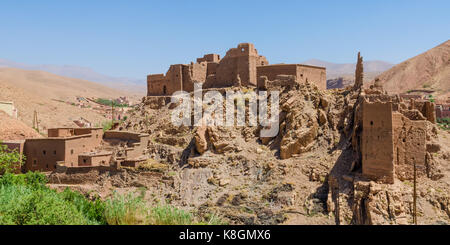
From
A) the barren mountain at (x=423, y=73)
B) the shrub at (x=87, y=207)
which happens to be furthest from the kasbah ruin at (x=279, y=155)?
the barren mountain at (x=423, y=73)

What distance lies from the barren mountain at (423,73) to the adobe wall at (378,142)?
66941 millimetres

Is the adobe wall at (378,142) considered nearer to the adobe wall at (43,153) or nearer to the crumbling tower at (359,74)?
the crumbling tower at (359,74)

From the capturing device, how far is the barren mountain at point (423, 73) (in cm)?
7837

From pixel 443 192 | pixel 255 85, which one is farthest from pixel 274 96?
pixel 443 192

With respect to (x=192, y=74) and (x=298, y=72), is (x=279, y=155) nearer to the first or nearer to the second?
(x=298, y=72)

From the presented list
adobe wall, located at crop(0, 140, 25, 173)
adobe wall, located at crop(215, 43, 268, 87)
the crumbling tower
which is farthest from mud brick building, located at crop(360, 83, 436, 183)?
adobe wall, located at crop(0, 140, 25, 173)

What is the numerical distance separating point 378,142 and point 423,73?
8120 cm

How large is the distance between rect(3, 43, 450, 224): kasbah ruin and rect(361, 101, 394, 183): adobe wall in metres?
0.04

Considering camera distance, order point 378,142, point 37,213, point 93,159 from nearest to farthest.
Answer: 1. point 37,213
2. point 378,142
3. point 93,159

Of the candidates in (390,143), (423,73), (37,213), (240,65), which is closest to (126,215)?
(37,213)

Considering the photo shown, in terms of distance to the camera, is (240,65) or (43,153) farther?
(240,65)

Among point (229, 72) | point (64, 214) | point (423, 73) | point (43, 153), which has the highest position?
point (423, 73)

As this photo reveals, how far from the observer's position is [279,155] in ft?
69.4
